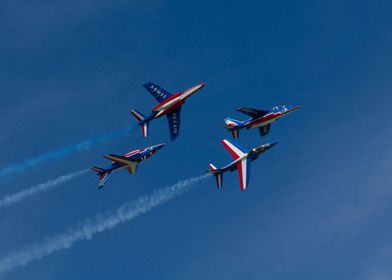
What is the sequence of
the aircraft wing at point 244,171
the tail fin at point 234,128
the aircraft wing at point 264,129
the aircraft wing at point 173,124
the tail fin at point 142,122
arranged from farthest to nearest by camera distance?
1. the aircraft wing at point 264,129
2. the tail fin at point 234,128
3. the aircraft wing at point 173,124
4. the tail fin at point 142,122
5. the aircraft wing at point 244,171

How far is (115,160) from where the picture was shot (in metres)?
187

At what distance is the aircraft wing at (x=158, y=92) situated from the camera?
189m

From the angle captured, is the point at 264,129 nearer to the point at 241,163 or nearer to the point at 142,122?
the point at 241,163

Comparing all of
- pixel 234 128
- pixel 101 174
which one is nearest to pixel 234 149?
pixel 234 128

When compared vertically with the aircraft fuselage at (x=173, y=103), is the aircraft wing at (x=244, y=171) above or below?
Result: below

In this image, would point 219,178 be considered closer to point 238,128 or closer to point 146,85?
point 238,128

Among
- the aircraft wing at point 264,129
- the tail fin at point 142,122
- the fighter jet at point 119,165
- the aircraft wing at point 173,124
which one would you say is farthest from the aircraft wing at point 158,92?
the aircraft wing at point 264,129

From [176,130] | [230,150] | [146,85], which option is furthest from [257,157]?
[146,85]

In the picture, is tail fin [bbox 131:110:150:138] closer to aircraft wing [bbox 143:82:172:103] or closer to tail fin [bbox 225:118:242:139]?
aircraft wing [bbox 143:82:172:103]

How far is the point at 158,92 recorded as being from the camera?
189m

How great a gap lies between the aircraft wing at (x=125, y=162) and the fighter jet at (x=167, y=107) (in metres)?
8.78

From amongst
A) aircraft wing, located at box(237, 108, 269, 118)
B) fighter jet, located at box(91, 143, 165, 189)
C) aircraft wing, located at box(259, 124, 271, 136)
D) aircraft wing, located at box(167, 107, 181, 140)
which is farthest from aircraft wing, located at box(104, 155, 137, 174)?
aircraft wing, located at box(259, 124, 271, 136)

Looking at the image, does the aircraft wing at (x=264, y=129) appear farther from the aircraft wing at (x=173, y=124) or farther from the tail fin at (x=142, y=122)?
the tail fin at (x=142, y=122)

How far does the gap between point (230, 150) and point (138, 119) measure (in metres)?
26.3
